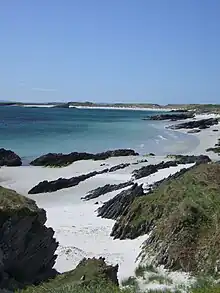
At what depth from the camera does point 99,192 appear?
23.7 metres

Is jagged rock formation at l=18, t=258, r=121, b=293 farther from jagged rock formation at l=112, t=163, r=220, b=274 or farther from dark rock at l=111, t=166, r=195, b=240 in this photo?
dark rock at l=111, t=166, r=195, b=240

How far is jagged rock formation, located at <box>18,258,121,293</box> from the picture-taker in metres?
8.23

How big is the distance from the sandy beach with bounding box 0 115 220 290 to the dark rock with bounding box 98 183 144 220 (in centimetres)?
38

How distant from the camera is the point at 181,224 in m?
12.7

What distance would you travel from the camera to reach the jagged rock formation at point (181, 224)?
1158 cm

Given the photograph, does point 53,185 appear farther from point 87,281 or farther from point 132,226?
point 87,281

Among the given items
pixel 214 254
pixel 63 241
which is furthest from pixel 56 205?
pixel 214 254

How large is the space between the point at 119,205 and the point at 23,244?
8.29 metres

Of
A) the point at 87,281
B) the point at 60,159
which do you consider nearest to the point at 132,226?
the point at 87,281

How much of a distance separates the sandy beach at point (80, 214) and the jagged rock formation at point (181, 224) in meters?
0.53

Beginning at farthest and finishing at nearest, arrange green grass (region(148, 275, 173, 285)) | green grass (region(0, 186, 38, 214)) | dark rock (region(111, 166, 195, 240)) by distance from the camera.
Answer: dark rock (region(111, 166, 195, 240)), green grass (region(148, 275, 173, 285)), green grass (region(0, 186, 38, 214))

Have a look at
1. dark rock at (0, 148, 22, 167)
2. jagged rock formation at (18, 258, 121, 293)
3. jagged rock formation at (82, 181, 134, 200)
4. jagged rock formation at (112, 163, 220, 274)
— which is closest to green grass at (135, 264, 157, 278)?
jagged rock formation at (112, 163, 220, 274)

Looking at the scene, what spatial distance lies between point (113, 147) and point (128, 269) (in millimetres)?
41717

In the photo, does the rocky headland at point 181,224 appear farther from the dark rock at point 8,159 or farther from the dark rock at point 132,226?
the dark rock at point 8,159
